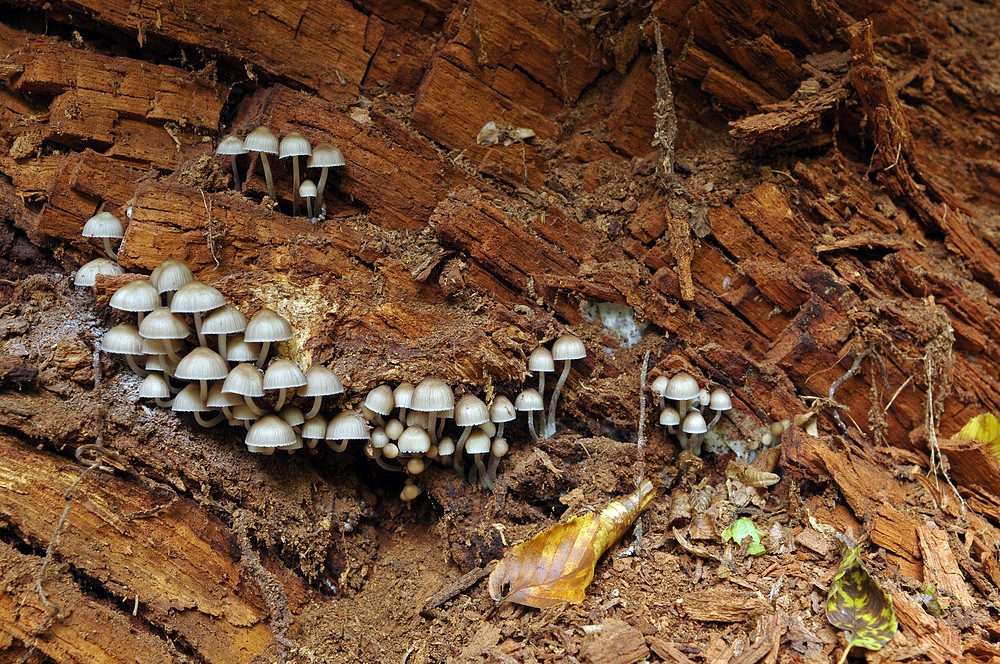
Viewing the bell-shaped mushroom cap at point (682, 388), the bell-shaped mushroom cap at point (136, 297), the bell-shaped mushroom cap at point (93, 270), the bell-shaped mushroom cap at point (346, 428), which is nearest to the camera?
the bell-shaped mushroom cap at point (136, 297)

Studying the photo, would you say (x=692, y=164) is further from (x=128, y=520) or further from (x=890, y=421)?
(x=128, y=520)

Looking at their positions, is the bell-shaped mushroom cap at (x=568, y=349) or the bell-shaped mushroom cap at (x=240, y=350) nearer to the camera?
the bell-shaped mushroom cap at (x=240, y=350)

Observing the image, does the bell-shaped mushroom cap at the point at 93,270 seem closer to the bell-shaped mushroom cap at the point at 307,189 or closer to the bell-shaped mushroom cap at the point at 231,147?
the bell-shaped mushroom cap at the point at 231,147

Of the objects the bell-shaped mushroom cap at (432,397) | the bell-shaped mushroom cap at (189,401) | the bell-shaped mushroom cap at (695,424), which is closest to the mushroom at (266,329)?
the bell-shaped mushroom cap at (189,401)

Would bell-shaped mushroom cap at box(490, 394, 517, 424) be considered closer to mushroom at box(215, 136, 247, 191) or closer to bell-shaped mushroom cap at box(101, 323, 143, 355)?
bell-shaped mushroom cap at box(101, 323, 143, 355)

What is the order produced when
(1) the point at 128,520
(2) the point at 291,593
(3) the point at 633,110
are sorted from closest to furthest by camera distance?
1. (1) the point at 128,520
2. (2) the point at 291,593
3. (3) the point at 633,110

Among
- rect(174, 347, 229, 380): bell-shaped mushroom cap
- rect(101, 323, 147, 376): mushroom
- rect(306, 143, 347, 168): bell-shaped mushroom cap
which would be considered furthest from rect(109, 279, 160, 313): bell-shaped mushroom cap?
rect(306, 143, 347, 168): bell-shaped mushroom cap

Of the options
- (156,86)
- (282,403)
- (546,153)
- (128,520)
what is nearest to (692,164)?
(546,153)
